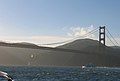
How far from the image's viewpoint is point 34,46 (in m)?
155

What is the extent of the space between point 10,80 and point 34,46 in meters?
132

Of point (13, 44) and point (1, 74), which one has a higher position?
point (13, 44)

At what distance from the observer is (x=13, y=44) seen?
142m

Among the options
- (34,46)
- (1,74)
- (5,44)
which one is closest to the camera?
(1,74)

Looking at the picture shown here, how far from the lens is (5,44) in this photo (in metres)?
138

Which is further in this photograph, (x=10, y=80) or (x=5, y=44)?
(x=5, y=44)

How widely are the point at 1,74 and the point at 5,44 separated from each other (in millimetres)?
115956

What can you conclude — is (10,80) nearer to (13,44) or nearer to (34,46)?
(13,44)

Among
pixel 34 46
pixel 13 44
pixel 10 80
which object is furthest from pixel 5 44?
pixel 10 80

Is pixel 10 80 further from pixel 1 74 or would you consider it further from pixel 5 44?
pixel 5 44

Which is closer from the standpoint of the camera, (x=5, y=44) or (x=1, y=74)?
(x=1, y=74)

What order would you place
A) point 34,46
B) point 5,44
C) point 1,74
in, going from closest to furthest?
point 1,74 → point 5,44 → point 34,46

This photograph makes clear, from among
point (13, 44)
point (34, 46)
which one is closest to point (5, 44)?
point (13, 44)

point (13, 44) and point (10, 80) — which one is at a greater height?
point (13, 44)
